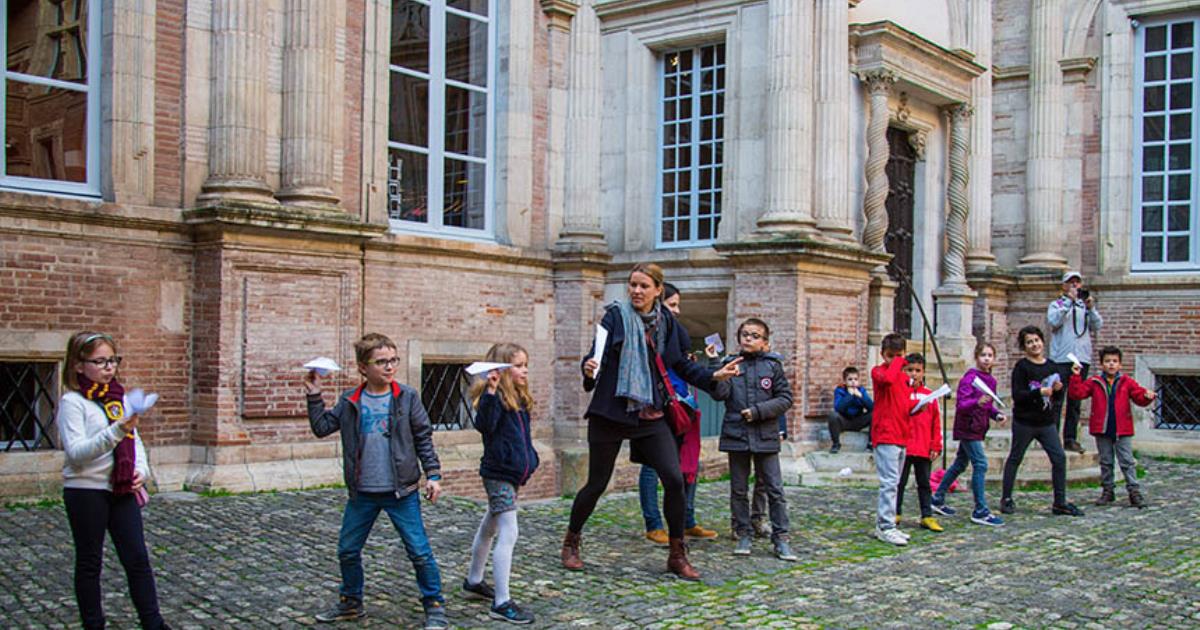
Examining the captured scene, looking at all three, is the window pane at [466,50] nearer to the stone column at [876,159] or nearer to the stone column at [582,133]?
the stone column at [582,133]

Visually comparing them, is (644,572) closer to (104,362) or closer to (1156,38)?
(104,362)

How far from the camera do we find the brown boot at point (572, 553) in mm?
7414

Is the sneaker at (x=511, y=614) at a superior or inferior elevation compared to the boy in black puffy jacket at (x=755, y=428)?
inferior

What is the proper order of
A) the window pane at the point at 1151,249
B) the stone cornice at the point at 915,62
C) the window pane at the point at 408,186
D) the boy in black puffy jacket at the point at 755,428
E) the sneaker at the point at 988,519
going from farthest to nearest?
the window pane at the point at 1151,249
the stone cornice at the point at 915,62
the window pane at the point at 408,186
the sneaker at the point at 988,519
the boy in black puffy jacket at the point at 755,428

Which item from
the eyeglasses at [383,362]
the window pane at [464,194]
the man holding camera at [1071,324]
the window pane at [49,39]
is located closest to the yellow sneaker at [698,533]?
the eyeglasses at [383,362]

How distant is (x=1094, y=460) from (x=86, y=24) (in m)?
11.3

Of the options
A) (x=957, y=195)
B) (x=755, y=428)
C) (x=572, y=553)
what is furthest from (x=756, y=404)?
(x=957, y=195)

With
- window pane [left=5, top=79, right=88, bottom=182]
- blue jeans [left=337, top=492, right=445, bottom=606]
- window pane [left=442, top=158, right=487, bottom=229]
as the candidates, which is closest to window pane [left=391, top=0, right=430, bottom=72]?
window pane [left=442, top=158, right=487, bottom=229]

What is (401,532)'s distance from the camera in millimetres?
5945

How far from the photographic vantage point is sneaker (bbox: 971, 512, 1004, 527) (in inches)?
376

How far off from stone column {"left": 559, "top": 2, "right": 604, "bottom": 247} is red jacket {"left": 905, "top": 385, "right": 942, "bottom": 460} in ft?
20.7

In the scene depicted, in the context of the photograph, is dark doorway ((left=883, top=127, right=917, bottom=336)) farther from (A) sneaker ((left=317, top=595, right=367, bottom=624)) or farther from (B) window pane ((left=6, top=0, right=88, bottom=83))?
(A) sneaker ((left=317, top=595, right=367, bottom=624))

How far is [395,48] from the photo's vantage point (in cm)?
1309

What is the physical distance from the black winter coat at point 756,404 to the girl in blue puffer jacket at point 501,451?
1980 millimetres
